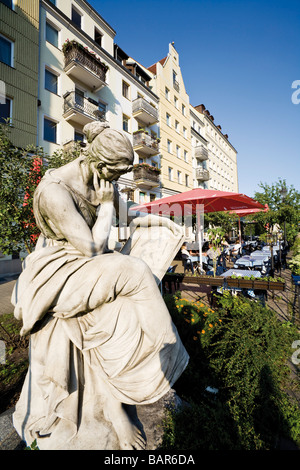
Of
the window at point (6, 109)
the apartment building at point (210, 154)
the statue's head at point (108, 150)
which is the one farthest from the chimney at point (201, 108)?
the statue's head at point (108, 150)

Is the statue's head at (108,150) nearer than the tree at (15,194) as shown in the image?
Yes

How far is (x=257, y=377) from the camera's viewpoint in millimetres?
2113

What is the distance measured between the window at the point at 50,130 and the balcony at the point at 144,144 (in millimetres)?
6340

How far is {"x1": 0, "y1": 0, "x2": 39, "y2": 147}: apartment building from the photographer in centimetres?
944

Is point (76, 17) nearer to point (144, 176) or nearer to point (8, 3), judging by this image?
point (8, 3)

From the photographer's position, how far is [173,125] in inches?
851

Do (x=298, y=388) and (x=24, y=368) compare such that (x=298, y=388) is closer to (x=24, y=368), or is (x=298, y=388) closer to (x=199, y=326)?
(x=199, y=326)

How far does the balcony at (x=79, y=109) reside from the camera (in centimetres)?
1153

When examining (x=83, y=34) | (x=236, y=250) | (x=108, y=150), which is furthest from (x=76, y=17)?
(x=108, y=150)

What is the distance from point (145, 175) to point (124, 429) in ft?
52.9

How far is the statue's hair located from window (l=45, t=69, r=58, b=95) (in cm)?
1328

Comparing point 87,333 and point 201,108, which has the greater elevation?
point 201,108

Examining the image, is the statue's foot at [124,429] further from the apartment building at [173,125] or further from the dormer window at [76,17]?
the apartment building at [173,125]

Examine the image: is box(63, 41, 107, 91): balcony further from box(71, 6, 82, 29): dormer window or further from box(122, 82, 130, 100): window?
box(122, 82, 130, 100): window
